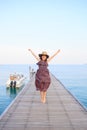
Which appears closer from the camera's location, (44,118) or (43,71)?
(44,118)

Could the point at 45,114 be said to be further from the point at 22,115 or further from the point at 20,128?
the point at 20,128

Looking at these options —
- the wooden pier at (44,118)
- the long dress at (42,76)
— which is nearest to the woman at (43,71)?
the long dress at (42,76)

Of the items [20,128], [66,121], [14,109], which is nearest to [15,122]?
[20,128]

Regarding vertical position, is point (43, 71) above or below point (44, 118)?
above

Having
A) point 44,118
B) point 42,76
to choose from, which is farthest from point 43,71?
point 44,118

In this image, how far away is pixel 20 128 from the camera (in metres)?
11.3

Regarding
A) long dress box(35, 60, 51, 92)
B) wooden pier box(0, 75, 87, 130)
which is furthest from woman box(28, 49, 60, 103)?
wooden pier box(0, 75, 87, 130)

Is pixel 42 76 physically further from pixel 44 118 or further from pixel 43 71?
pixel 44 118

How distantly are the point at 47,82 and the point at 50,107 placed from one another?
4.04 ft

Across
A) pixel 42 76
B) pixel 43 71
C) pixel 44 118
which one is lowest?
pixel 44 118

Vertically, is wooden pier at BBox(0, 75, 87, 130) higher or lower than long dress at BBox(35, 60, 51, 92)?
lower

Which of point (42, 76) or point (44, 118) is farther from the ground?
point (42, 76)

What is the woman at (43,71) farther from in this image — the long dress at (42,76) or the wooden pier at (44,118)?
the wooden pier at (44,118)

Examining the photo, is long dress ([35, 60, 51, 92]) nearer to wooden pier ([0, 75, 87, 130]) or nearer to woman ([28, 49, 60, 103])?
woman ([28, 49, 60, 103])
